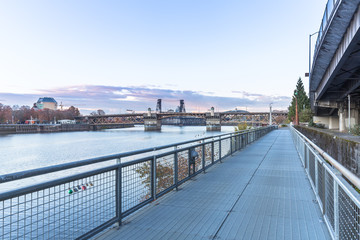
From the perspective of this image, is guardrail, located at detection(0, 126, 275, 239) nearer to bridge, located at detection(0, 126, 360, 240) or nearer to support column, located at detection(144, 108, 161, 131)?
bridge, located at detection(0, 126, 360, 240)

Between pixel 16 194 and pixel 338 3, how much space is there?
10902 mm

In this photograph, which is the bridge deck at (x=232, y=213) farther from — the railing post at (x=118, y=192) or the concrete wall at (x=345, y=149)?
the concrete wall at (x=345, y=149)

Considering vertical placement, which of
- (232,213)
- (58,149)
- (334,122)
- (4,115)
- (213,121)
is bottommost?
(58,149)

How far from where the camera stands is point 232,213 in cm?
459

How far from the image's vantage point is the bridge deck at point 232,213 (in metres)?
3.80

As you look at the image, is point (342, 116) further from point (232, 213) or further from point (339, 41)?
point (232, 213)

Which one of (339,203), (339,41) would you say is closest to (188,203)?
(339,203)

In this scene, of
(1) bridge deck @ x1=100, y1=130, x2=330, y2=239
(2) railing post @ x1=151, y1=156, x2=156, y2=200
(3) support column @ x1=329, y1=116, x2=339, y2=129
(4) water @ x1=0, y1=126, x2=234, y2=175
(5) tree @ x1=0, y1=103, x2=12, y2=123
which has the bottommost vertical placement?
(4) water @ x1=0, y1=126, x2=234, y2=175

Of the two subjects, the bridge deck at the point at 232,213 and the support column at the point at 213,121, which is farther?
the support column at the point at 213,121

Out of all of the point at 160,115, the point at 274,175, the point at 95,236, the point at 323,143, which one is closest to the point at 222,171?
the point at 274,175

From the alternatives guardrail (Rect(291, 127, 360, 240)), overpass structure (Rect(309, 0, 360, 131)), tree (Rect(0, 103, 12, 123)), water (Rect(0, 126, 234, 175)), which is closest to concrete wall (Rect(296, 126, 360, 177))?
overpass structure (Rect(309, 0, 360, 131))

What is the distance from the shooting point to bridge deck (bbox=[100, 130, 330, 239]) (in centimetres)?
380

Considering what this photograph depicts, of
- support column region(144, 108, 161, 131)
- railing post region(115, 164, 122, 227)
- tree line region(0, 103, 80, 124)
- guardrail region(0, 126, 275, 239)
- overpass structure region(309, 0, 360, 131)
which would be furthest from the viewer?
tree line region(0, 103, 80, 124)

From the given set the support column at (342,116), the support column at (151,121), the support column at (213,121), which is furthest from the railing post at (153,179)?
the support column at (151,121)
